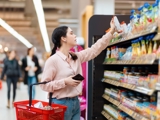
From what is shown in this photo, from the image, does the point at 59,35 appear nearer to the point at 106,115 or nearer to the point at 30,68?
the point at 106,115

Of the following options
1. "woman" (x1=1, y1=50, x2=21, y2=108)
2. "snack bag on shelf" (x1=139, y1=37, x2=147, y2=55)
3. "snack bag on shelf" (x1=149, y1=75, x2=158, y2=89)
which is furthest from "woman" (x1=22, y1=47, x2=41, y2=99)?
"snack bag on shelf" (x1=149, y1=75, x2=158, y2=89)

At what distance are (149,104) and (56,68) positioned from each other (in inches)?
37.8

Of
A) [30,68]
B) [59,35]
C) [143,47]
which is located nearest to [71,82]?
[59,35]

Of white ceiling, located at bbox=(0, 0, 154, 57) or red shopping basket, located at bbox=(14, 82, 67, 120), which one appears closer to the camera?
red shopping basket, located at bbox=(14, 82, 67, 120)

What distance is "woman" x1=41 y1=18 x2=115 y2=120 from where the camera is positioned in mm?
2799

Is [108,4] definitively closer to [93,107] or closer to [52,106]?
[93,107]

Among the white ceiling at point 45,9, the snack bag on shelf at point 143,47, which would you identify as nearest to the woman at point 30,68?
the white ceiling at point 45,9

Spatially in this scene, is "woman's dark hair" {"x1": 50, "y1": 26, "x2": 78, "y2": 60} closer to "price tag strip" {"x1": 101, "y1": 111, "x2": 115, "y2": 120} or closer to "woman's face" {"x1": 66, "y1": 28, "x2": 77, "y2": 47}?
"woman's face" {"x1": 66, "y1": 28, "x2": 77, "y2": 47}

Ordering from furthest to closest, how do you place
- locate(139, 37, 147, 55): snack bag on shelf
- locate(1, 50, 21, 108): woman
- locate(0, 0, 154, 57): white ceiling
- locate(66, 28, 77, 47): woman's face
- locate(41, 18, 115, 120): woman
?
locate(0, 0, 154, 57): white ceiling → locate(1, 50, 21, 108): woman → locate(66, 28, 77, 47): woman's face → locate(41, 18, 115, 120): woman → locate(139, 37, 147, 55): snack bag on shelf

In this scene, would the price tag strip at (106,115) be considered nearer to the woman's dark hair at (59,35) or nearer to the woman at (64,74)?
the woman at (64,74)

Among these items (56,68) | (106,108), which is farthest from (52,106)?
(106,108)

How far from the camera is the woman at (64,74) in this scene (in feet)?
9.18

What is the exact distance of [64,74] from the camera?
291 centimetres

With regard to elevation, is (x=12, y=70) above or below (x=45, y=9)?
below
